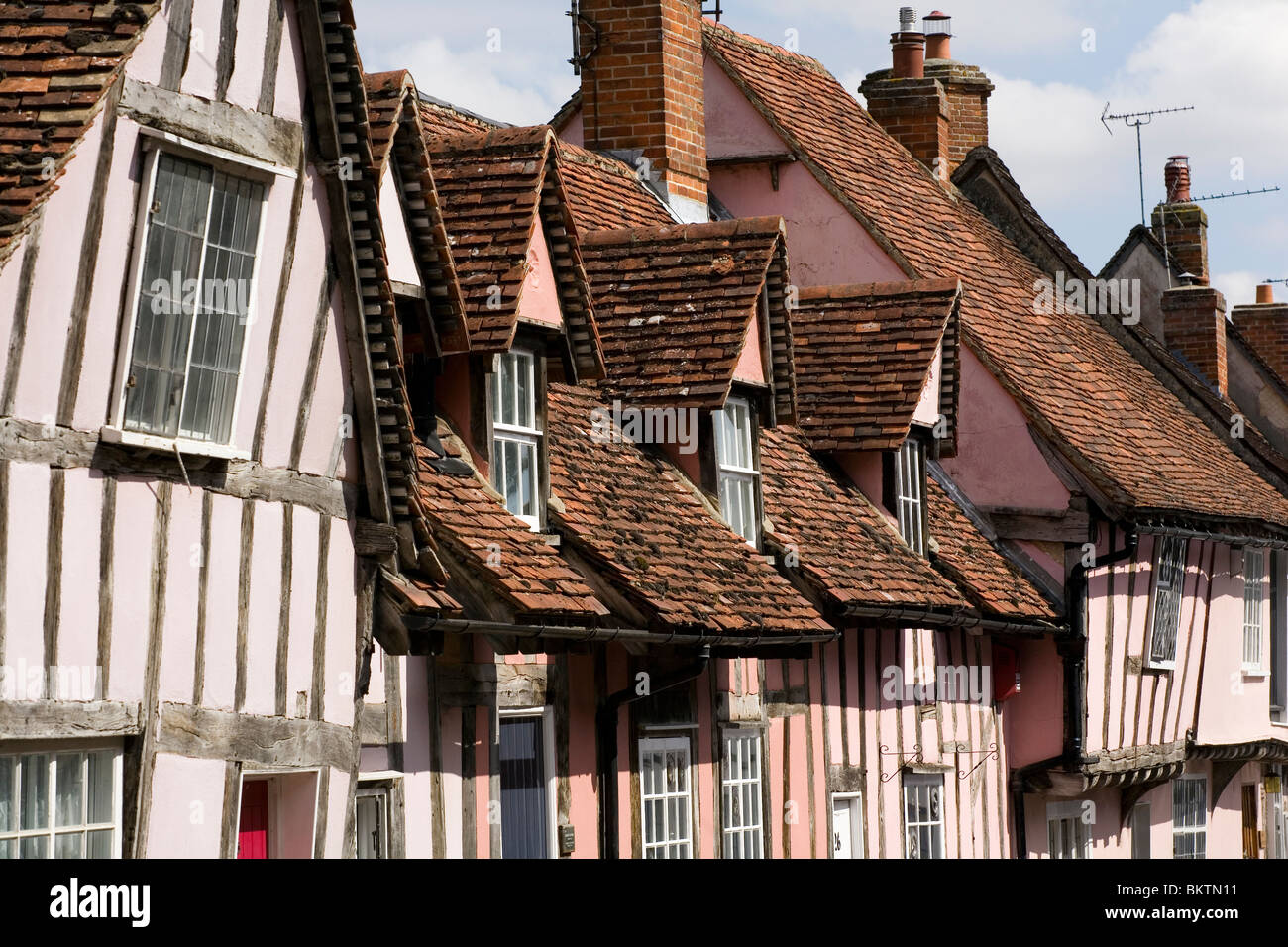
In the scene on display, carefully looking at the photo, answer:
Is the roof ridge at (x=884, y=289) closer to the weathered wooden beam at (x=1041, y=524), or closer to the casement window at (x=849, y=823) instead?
the weathered wooden beam at (x=1041, y=524)

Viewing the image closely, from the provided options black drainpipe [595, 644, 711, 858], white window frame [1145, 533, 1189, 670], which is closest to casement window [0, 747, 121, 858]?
black drainpipe [595, 644, 711, 858]

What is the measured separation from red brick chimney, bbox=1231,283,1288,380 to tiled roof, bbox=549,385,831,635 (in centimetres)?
2191

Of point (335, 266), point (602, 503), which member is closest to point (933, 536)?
point (602, 503)

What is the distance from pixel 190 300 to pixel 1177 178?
85.7 ft

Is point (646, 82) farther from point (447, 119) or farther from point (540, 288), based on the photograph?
point (540, 288)

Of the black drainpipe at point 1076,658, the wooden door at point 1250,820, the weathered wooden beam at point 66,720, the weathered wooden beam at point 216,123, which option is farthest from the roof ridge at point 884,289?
the wooden door at point 1250,820

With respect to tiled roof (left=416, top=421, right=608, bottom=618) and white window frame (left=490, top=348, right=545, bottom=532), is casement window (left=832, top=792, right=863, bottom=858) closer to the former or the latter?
white window frame (left=490, top=348, right=545, bottom=532)

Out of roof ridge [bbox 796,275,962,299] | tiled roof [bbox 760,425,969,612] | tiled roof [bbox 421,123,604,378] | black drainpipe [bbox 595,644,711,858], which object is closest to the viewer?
tiled roof [bbox 421,123,604,378]

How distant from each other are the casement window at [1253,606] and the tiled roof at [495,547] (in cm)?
1549

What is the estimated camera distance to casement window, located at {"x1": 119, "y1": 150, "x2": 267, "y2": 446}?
950 cm

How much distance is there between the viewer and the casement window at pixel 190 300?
374 inches

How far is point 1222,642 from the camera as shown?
24.8 meters

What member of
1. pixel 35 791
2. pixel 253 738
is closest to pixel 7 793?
pixel 35 791

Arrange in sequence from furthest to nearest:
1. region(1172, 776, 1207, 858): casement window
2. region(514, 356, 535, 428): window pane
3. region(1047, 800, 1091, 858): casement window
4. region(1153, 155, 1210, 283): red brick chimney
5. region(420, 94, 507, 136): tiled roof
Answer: region(1153, 155, 1210, 283): red brick chimney, region(1172, 776, 1207, 858): casement window, region(1047, 800, 1091, 858): casement window, region(420, 94, 507, 136): tiled roof, region(514, 356, 535, 428): window pane
